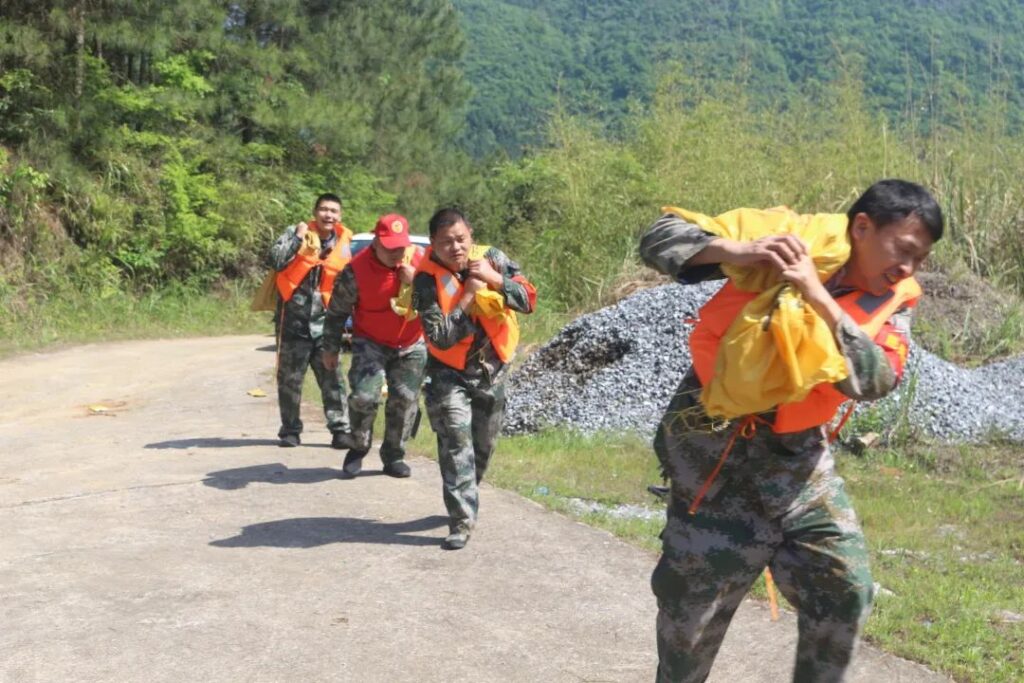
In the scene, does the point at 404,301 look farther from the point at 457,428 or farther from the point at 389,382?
the point at 457,428

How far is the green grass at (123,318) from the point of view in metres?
17.8

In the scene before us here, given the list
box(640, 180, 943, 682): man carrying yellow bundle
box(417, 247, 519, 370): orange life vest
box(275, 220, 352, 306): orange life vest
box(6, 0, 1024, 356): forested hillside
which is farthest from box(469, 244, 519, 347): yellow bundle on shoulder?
box(6, 0, 1024, 356): forested hillside

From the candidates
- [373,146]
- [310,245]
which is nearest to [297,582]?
[310,245]

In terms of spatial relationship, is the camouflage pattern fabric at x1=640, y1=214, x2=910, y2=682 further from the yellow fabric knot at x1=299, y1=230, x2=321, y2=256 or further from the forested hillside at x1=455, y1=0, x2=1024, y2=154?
the forested hillside at x1=455, y1=0, x2=1024, y2=154

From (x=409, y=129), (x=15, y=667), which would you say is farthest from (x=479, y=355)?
(x=409, y=129)

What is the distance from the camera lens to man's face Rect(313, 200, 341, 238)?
9664 millimetres

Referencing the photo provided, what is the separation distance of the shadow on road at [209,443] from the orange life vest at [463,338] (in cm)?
344

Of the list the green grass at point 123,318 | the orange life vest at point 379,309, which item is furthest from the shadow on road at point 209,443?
the green grass at point 123,318

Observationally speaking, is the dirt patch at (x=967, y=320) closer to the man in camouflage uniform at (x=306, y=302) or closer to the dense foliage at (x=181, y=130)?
the man in camouflage uniform at (x=306, y=302)

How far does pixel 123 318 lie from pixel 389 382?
1277 cm

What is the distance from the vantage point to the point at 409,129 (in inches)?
1205

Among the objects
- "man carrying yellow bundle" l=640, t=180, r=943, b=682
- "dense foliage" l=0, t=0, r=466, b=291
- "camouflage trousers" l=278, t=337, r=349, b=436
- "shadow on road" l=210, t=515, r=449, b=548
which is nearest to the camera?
"man carrying yellow bundle" l=640, t=180, r=943, b=682

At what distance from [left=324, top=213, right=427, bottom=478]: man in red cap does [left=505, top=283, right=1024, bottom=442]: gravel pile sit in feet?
9.13

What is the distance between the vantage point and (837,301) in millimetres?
3750
